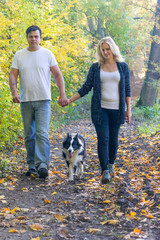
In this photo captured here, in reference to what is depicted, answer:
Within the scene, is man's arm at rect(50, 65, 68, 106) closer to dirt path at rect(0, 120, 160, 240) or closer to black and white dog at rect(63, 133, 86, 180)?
black and white dog at rect(63, 133, 86, 180)

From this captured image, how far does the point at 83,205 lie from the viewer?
4.16 metres

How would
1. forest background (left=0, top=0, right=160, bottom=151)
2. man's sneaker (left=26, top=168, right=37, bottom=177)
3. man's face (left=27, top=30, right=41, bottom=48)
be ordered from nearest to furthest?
man's face (left=27, top=30, right=41, bottom=48) → man's sneaker (left=26, top=168, right=37, bottom=177) → forest background (left=0, top=0, right=160, bottom=151)

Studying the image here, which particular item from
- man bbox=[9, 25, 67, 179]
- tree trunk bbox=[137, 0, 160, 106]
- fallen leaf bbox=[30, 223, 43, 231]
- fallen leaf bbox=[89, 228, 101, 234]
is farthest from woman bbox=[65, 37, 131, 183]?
tree trunk bbox=[137, 0, 160, 106]

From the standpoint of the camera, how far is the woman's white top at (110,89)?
4.85 metres

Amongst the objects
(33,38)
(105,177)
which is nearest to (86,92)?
(33,38)

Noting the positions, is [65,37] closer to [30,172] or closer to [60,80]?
[60,80]

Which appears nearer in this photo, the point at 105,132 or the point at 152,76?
the point at 105,132

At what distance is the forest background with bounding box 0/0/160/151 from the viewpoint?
756 centimetres

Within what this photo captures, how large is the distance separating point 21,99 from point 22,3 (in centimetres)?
607

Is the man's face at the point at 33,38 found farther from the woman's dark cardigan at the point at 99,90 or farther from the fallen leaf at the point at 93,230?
the fallen leaf at the point at 93,230

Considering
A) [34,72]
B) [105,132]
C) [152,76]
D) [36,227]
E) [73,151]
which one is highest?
[34,72]

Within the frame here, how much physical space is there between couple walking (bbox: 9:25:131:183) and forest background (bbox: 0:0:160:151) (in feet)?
2.90

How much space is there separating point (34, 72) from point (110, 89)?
1.21 m

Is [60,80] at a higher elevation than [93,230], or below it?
higher
